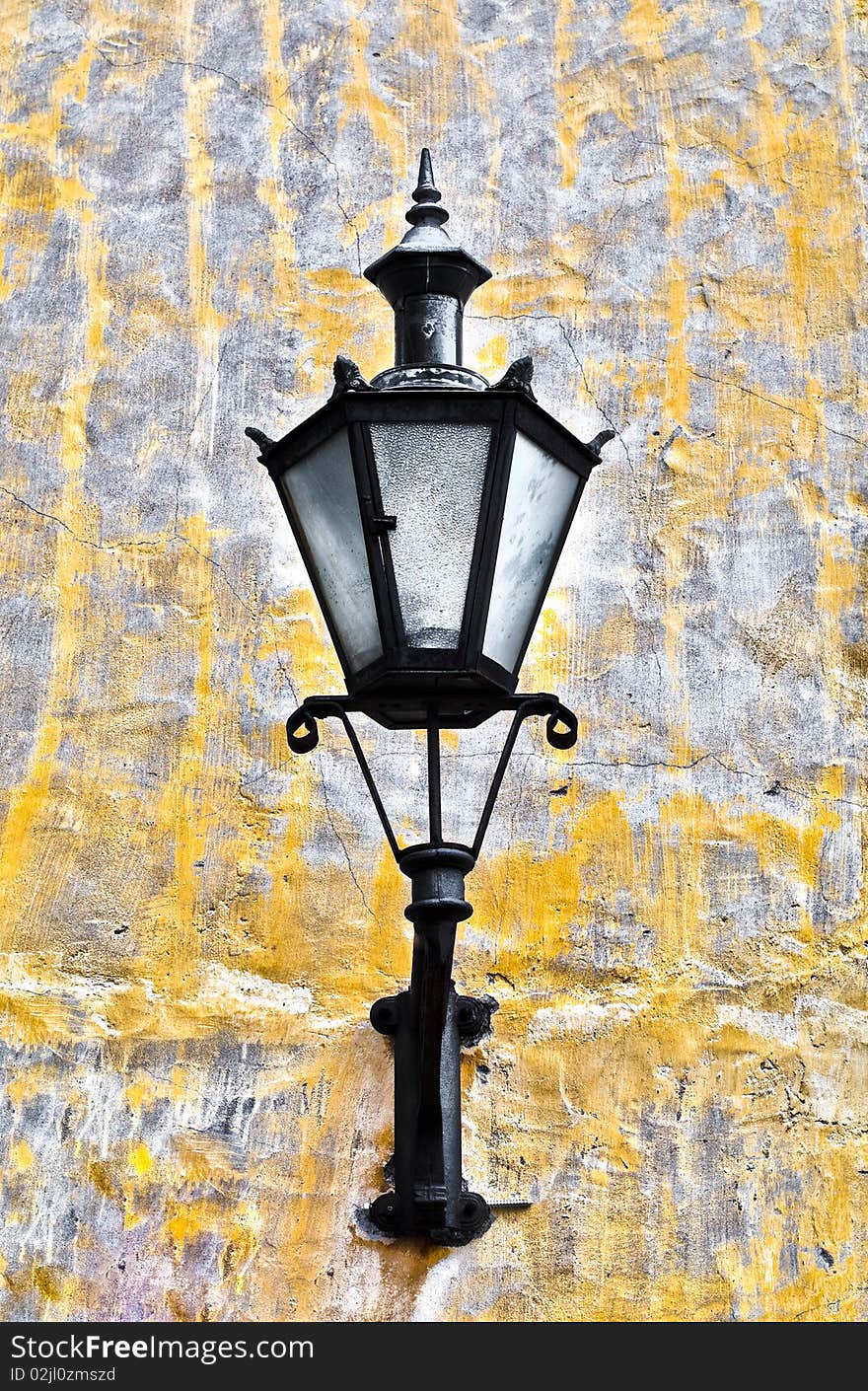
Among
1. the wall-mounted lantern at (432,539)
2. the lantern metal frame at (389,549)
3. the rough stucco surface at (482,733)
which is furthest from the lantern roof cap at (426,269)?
the rough stucco surface at (482,733)

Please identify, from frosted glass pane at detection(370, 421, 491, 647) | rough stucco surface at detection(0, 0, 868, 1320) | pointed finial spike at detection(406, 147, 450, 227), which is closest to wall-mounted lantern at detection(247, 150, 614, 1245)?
frosted glass pane at detection(370, 421, 491, 647)

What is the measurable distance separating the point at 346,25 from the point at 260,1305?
6.86 feet

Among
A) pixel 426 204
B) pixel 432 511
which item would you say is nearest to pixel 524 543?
pixel 432 511

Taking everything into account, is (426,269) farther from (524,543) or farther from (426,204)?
(524,543)

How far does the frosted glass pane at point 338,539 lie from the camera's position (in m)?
2.33

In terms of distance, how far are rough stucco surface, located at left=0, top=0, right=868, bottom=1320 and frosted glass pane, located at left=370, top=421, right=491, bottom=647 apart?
625mm

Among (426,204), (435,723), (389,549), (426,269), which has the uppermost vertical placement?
(426,204)

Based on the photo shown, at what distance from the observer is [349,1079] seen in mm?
2711

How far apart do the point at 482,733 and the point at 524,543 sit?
1.91 ft

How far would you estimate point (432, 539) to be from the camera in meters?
2.30

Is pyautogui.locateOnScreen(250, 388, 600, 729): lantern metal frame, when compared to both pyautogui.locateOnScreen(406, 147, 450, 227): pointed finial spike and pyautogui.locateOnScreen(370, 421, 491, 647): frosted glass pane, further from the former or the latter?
pyautogui.locateOnScreen(406, 147, 450, 227): pointed finial spike

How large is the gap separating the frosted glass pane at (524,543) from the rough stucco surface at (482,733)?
0.52 metres

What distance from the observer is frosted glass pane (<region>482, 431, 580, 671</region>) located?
2.34 meters

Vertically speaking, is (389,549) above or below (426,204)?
below
